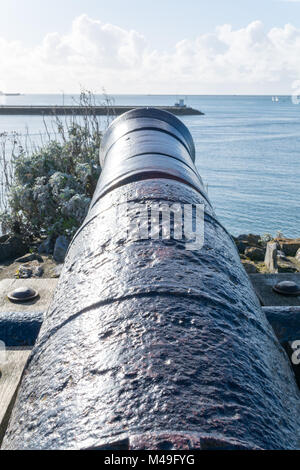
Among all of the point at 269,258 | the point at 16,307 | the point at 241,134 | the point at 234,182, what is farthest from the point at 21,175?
the point at 241,134

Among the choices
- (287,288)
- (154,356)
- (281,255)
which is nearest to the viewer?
(154,356)

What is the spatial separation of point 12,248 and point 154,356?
22.9 ft

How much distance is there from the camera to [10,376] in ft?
8.75

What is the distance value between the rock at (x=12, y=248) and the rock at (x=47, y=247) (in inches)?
14.9

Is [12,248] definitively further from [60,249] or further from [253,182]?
[253,182]

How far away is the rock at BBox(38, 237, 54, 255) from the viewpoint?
25.0 feet

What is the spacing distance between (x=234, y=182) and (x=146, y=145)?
1976 centimetres

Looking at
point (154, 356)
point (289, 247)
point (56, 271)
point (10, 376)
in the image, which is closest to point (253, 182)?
point (289, 247)

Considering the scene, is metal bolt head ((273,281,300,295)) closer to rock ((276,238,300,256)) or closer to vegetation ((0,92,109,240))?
vegetation ((0,92,109,240))

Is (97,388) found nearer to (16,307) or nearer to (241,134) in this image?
(16,307)

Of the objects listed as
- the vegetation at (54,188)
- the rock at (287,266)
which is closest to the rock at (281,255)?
the rock at (287,266)

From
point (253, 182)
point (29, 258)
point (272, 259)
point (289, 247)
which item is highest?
point (272, 259)

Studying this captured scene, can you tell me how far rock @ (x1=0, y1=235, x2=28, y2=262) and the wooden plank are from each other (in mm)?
5132

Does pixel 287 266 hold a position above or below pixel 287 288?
below
